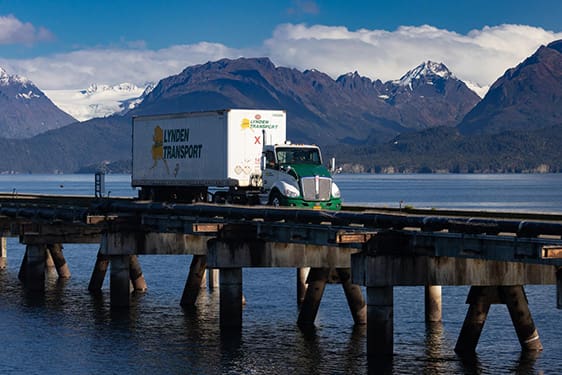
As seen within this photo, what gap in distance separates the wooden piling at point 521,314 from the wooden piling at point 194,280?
1723 centimetres

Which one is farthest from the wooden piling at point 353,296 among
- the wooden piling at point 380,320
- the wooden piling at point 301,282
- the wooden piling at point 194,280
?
the wooden piling at point 380,320

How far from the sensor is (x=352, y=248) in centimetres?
3862

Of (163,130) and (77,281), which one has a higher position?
(163,130)

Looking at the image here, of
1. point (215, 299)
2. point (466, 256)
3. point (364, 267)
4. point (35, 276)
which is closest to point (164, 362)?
point (364, 267)

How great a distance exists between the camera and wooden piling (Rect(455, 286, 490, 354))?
38156mm

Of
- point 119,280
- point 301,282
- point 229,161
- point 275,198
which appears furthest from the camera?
point 229,161

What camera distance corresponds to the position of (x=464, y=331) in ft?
132

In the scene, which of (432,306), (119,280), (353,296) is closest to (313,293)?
(353,296)

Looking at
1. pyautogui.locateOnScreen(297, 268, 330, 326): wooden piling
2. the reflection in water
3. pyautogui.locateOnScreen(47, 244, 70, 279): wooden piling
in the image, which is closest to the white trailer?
pyautogui.locateOnScreen(47, 244, 70, 279): wooden piling

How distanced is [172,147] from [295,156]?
12.7m

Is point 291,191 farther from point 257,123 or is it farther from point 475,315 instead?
point 475,315

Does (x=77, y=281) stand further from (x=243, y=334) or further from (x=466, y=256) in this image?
(x=466, y=256)

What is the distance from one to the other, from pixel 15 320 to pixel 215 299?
10.2 meters

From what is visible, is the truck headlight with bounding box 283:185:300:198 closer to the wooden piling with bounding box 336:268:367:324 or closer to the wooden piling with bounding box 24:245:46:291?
the wooden piling with bounding box 336:268:367:324
